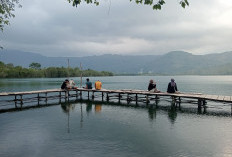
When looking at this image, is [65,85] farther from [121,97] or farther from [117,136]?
[117,136]

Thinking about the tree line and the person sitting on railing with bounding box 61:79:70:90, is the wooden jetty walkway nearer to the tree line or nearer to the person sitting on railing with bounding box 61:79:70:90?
the person sitting on railing with bounding box 61:79:70:90

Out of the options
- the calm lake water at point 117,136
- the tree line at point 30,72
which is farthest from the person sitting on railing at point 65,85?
the tree line at point 30,72

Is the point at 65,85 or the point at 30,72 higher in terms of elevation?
the point at 30,72

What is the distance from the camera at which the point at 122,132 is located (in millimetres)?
14406

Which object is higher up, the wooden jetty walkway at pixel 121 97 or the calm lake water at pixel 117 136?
the wooden jetty walkway at pixel 121 97

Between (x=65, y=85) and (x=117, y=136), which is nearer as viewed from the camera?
(x=117, y=136)

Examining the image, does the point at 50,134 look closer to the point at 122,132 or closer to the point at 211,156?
the point at 122,132

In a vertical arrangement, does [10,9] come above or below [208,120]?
above

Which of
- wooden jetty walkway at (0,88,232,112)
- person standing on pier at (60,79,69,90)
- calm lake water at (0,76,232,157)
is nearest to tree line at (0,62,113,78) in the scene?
wooden jetty walkway at (0,88,232,112)

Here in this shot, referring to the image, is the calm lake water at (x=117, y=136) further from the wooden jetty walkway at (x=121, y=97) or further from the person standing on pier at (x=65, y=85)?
the person standing on pier at (x=65, y=85)

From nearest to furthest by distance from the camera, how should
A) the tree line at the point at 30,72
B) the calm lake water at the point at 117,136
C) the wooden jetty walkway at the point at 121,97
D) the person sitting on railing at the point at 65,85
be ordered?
the calm lake water at the point at 117,136 < the wooden jetty walkway at the point at 121,97 < the person sitting on railing at the point at 65,85 < the tree line at the point at 30,72

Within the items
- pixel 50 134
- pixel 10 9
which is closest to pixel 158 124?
pixel 50 134

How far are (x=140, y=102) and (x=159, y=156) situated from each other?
19280 mm

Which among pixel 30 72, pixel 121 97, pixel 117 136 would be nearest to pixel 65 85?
pixel 121 97
